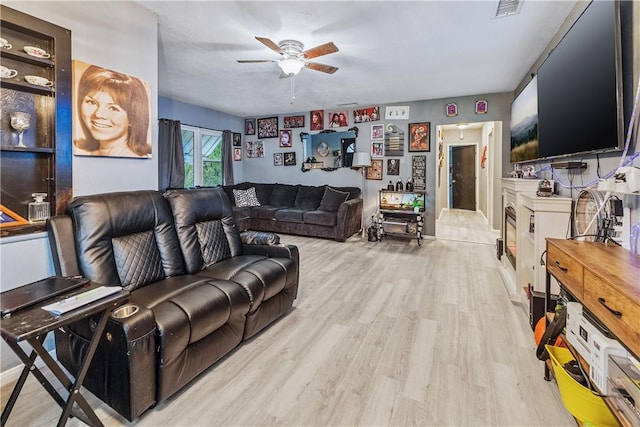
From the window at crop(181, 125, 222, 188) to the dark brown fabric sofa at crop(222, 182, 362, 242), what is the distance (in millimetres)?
498

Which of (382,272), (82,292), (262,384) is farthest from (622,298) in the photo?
(382,272)

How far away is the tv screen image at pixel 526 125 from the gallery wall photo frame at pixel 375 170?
2.33 metres

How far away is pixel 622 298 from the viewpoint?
1078 millimetres

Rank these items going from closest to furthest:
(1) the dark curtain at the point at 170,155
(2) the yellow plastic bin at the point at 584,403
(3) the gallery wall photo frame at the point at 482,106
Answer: (2) the yellow plastic bin at the point at 584,403, (3) the gallery wall photo frame at the point at 482,106, (1) the dark curtain at the point at 170,155

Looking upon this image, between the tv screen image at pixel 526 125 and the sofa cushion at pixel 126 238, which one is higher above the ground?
the tv screen image at pixel 526 125

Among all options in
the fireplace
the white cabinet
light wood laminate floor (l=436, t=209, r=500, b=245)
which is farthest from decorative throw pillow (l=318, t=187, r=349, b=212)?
the white cabinet

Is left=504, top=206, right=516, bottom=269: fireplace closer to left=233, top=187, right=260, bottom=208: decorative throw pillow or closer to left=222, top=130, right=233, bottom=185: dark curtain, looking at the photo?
left=233, top=187, right=260, bottom=208: decorative throw pillow

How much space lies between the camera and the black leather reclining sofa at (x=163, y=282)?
147cm

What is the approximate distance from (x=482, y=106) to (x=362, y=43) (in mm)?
3041

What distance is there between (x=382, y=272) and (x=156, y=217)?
2648 millimetres

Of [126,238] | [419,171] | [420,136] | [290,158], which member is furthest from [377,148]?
[126,238]

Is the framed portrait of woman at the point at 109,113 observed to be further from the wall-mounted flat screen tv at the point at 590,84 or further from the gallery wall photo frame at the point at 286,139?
the gallery wall photo frame at the point at 286,139

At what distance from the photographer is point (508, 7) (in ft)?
8.19

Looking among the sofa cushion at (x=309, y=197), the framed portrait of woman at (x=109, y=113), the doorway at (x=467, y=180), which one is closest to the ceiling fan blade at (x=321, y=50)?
the framed portrait of woman at (x=109, y=113)
